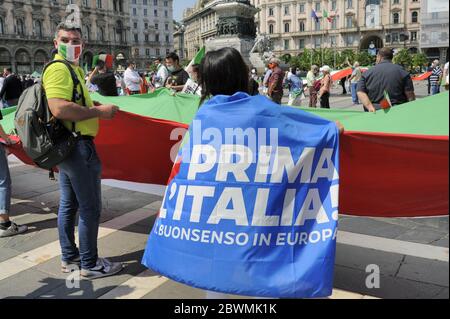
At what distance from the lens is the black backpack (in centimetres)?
338

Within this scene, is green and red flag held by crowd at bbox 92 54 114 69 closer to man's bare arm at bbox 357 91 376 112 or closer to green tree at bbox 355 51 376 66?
man's bare arm at bbox 357 91 376 112

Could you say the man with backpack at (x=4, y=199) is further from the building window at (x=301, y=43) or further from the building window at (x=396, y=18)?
the building window at (x=301, y=43)

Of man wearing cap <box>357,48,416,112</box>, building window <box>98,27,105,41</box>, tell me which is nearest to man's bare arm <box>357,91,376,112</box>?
man wearing cap <box>357,48,416,112</box>

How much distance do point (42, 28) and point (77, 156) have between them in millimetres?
94336

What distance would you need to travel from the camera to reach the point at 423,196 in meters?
2.58

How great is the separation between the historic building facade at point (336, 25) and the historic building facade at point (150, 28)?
32.7 meters

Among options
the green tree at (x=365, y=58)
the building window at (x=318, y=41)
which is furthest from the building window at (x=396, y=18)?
the building window at (x=318, y=41)

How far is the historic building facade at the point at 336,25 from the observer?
8700cm

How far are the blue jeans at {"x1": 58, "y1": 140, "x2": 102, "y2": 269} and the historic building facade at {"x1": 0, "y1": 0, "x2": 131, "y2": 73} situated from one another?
71095 millimetres

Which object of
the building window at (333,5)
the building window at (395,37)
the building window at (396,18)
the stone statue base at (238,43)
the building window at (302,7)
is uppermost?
the building window at (302,7)
